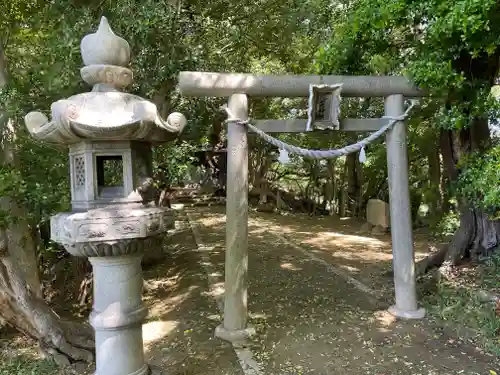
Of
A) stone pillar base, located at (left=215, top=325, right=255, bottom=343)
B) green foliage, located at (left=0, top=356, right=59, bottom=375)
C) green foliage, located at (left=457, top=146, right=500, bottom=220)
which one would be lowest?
green foliage, located at (left=0, top=356, right=59, bottom=375)

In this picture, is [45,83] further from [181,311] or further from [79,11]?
[181,311]

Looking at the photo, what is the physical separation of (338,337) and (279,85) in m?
3.09

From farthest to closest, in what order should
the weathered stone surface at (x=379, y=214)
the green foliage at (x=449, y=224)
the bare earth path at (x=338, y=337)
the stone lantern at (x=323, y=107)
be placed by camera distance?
the weathered stone surface at (x=379, y=214)
the green foliage at (x=449, y=224)
the stone lantern at (x=323, y=107)
the bare earth path at (x=338, y=337)

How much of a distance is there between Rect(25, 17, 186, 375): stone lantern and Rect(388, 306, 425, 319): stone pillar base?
10.2 feet

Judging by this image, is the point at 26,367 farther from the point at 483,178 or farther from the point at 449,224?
the point at 449,224

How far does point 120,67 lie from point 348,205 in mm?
13007

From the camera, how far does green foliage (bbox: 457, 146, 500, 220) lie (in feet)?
13.0

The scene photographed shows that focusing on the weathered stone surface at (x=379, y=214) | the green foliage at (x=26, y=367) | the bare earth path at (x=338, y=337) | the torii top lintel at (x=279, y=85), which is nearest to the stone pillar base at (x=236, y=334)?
the bare earth path at (x=338, y=337)

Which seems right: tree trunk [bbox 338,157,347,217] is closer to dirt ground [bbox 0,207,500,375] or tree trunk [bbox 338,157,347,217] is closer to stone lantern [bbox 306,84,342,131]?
dirt ground [bbox 0,207,500,375]

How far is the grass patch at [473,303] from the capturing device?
4.30m

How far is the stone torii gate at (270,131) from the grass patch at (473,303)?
41 cm

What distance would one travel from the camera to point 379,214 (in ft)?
37.4

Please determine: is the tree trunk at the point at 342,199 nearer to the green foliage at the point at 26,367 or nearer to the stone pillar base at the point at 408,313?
the stone pillar base at the point at 408,313

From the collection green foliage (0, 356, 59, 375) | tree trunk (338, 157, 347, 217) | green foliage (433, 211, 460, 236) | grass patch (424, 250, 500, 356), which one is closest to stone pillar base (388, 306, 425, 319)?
grass patch (424, 250, 500, 356)
